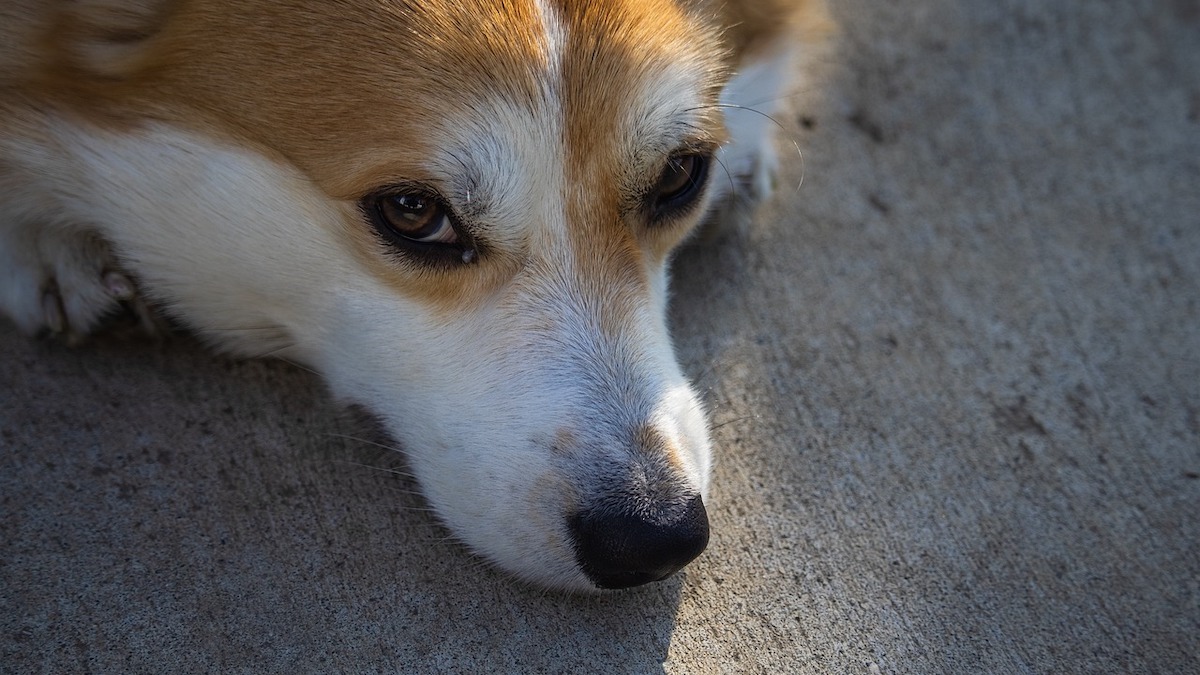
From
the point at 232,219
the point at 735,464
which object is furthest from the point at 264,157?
the point at 735,464

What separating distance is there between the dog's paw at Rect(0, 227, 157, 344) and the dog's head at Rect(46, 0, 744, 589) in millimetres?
247

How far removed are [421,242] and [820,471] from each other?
1.03 meters

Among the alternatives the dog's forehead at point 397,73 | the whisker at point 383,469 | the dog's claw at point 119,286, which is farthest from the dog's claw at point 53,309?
the whisker at point 383,469

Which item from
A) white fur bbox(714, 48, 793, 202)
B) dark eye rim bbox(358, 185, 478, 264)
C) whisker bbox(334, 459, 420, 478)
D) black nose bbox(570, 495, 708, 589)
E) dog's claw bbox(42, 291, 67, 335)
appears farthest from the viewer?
white fur bbox(714, 48, 793, 202)

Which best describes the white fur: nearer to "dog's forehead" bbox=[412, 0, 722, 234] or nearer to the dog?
the dog

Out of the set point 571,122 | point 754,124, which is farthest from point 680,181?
point 754,124

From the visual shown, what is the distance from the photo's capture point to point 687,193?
7.57 feet

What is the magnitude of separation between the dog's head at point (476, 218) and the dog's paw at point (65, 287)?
25cm

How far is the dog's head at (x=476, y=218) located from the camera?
1.90m

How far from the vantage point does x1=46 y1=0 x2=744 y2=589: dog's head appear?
6.23 ft

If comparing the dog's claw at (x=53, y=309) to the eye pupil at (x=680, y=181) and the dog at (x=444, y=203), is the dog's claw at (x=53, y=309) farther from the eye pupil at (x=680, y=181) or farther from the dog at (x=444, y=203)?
the eye pupil at (x=680, y=181)

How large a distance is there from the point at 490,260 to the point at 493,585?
25.1 inches

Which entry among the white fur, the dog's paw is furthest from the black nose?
the dog's paw

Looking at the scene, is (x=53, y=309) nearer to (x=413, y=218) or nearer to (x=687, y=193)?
(x=413, y=218)
